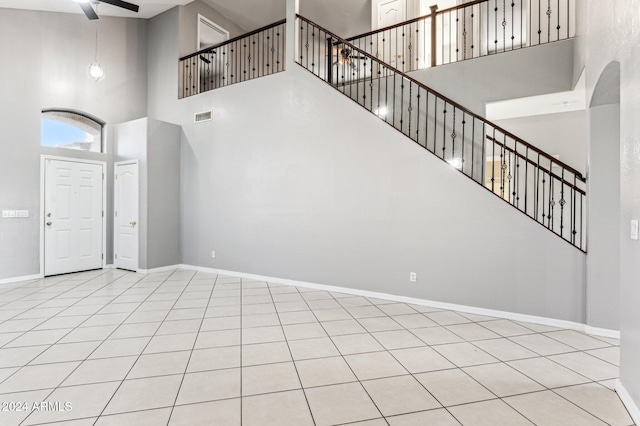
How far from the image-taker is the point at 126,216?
6320mm

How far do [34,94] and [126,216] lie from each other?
2498 millimetres

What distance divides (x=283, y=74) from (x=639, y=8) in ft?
14.4

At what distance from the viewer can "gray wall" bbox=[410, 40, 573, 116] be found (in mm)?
4305

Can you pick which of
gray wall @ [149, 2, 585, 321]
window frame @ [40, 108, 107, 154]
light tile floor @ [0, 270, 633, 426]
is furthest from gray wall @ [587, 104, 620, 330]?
window frame @ [40, 108, 107, 154]

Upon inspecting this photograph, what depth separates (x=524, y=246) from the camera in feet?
11.9

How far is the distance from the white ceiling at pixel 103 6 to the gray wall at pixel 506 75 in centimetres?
547

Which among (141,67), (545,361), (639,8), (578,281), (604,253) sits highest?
(141,67)

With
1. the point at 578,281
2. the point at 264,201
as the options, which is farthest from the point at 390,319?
the point at 264,201

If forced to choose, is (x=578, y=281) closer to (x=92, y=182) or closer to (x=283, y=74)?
(x=283, y=74)

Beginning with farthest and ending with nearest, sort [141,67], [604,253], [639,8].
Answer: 1. [141,67]
2. [604,253]
3. [639,8]

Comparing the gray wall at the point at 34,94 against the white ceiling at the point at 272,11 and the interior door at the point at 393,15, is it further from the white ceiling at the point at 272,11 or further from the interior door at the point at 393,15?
the interior door at the point at 393,15

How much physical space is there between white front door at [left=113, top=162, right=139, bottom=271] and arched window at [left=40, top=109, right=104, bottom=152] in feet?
2.26

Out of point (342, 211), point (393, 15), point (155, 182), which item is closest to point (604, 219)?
point (342, 211)

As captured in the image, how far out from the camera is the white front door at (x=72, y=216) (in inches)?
223
